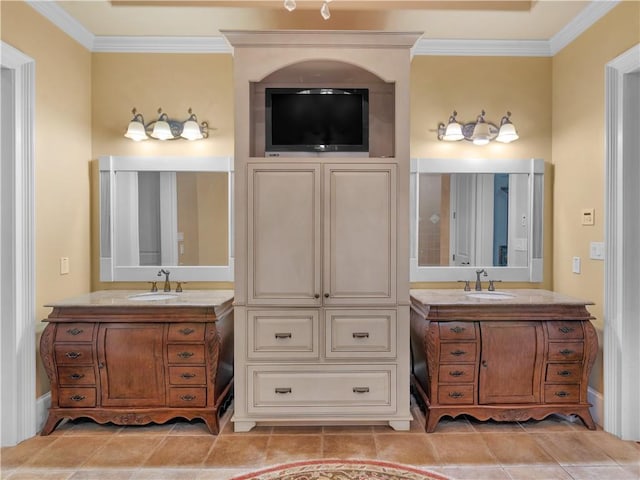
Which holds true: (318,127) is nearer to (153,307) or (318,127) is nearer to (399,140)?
(399,140)

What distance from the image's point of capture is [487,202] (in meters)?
3.42

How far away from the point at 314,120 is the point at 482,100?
137 centimetres

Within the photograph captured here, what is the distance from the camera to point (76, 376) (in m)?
2.76

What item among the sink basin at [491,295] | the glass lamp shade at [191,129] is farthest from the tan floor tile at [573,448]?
the glass lamp shade at [191,129]

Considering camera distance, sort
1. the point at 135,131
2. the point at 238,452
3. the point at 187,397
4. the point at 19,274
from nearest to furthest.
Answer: the point at 238,452, the point at 19,274, the point at 187,397, the point at 135,131

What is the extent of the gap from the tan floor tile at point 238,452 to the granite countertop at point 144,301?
808mm

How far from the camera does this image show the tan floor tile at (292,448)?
248 centimetres

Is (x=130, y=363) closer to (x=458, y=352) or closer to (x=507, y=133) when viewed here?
(x=458, y=352)

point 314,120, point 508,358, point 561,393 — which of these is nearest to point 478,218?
point 508,358

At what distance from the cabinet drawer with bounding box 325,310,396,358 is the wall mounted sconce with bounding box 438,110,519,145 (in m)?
1.47

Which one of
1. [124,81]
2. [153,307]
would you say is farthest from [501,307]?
[124,81]

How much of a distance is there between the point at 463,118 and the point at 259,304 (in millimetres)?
2081

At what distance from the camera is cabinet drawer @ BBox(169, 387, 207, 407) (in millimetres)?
2773

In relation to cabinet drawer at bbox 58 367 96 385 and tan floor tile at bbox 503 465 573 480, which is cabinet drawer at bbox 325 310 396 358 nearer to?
tan floor tile at bbox 503 465 573 480
